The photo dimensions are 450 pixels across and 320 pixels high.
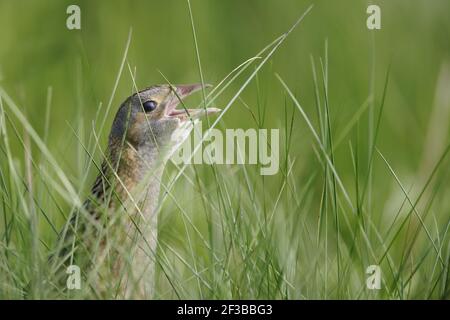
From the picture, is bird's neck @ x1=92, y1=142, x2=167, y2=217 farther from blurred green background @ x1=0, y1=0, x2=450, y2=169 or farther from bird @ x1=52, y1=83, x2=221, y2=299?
blurred green background @ x1=0, y1=0, x2=450, y2=169

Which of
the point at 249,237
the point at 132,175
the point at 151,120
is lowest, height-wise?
the point at 249,237

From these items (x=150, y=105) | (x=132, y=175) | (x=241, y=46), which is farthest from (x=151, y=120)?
(x=241, y=46)

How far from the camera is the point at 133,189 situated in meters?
3.95

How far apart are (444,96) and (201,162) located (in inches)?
94.1

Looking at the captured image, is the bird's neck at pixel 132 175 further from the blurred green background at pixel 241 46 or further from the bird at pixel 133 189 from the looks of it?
the blurred green background at pixel 241 46

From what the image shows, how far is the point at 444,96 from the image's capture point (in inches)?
229

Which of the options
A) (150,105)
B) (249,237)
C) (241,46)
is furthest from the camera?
(241,46)

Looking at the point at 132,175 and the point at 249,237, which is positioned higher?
the point at 132,175

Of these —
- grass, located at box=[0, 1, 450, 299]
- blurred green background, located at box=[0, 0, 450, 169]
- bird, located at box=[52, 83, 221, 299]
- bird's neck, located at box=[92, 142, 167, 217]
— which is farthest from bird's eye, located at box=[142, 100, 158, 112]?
blurred green background, located at box=[0, 0, 450, 169]

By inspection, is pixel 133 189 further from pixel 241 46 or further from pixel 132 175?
pixel 241 46

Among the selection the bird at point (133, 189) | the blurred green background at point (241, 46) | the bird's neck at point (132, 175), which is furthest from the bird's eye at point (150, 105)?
the blurred green background at point (241, 46)

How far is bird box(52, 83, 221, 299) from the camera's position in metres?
3.37

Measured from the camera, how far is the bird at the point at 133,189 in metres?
3.37
